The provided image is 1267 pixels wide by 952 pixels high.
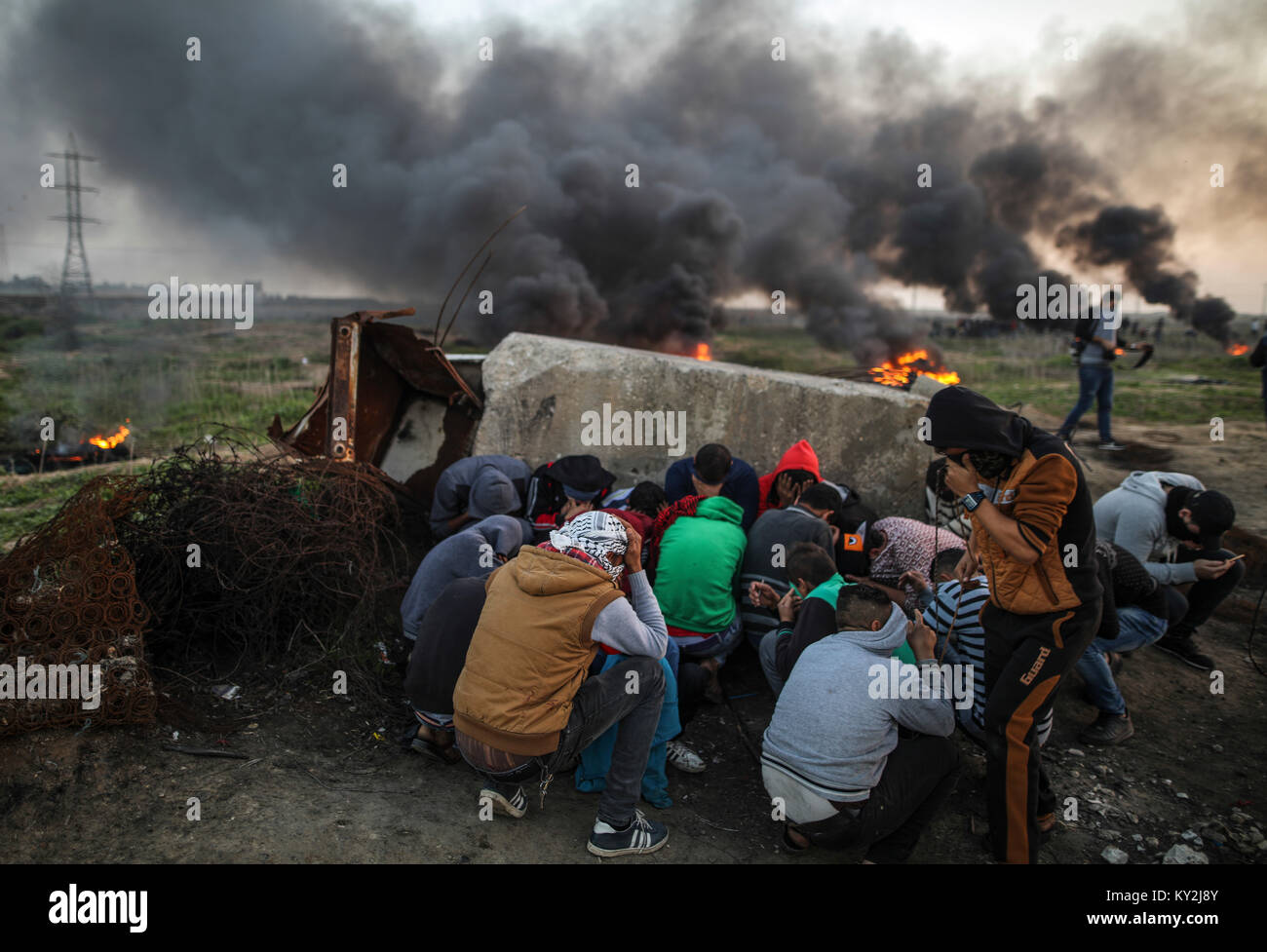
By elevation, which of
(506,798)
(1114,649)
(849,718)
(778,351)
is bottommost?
(506,798)

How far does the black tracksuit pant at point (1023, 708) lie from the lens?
113 inches

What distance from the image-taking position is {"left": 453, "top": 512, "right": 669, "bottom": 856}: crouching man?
2807 millimetres

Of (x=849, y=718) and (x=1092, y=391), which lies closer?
(x=849, y=718)

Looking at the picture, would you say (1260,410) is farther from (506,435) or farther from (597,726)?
(597,726)

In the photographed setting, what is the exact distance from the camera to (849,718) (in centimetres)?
279

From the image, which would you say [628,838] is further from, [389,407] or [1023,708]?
[389,407]

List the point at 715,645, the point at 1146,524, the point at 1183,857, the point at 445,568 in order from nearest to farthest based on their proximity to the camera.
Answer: the point at 1183,857 → the point at 445,568 → the point at 715,645 → the point at 1146,524

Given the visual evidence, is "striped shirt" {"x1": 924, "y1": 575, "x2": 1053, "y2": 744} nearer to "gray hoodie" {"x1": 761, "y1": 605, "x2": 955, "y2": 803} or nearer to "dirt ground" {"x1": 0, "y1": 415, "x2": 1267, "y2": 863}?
"dirt ground" {"x1": 0, "y1": 415, "x2": 1267, "y2": 863}

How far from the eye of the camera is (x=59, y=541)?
11.7ft

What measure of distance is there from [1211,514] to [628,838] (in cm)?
389

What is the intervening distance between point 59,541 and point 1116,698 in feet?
17.8

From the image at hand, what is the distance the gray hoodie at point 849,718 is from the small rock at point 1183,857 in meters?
1.33

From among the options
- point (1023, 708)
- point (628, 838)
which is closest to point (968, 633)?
point (1023, 708)
